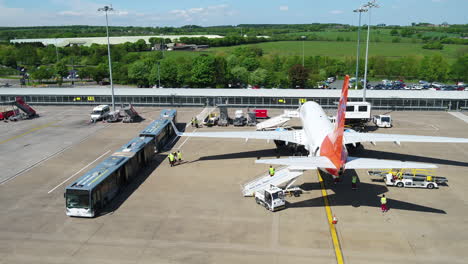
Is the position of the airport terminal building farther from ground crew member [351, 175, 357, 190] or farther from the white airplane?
ground crew member [351, 175, 357, 190]

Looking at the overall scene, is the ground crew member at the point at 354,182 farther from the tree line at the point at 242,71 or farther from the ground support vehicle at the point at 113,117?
the tree line at the point at 242,71

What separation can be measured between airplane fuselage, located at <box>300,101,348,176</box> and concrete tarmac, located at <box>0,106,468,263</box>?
3.92 metres

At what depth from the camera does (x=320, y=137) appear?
38938 millimetres

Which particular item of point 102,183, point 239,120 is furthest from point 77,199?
point 239,120

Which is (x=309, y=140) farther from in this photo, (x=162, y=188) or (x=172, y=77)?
(x=172, y=77)

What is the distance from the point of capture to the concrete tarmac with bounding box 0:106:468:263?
26359 mm

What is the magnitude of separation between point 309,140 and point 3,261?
3150 cm

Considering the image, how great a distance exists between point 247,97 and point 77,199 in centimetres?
5500

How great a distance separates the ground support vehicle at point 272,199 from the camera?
1278 inches

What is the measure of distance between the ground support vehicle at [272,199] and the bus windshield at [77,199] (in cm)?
1518

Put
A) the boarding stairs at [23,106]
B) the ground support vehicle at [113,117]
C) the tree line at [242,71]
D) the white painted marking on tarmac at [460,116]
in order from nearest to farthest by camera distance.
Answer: the ground support vehicle at [113,117] → the white painted marking on tarmac at [460,116] → the boarding stairs at [23,106] → the tree line at [242,71]

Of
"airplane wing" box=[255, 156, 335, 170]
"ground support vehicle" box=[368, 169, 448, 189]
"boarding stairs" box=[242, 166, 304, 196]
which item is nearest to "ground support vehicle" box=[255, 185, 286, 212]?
"boarding stairs" box=[242, 166, 304, 196]

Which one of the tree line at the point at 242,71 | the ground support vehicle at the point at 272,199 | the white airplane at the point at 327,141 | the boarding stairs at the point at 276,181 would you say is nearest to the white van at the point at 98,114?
the white airplane at the point at 327,141

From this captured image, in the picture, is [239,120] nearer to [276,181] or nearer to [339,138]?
[276,181]
